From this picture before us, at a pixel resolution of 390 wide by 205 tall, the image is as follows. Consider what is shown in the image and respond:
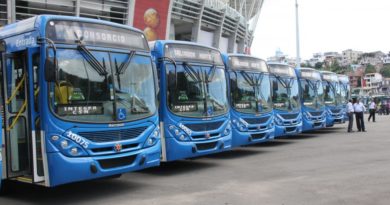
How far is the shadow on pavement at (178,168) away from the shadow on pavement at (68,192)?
1323 millimetres

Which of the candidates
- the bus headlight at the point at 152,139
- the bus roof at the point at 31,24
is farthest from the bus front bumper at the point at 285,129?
the bus roof at the point at 31,24

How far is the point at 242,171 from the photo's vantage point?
9883 mm

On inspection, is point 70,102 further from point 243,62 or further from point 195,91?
point 243,62

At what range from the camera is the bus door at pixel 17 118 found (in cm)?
718

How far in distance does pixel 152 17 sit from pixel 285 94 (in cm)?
1860

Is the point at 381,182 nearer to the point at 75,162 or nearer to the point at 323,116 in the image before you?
the point at 75,162

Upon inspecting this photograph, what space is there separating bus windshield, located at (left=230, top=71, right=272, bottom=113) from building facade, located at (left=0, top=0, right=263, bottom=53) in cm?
1382

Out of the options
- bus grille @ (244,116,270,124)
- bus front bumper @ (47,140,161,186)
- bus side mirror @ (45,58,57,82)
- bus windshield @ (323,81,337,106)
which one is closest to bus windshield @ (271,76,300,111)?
bus grille @ (244,116,270,124)

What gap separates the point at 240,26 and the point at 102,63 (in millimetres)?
39291

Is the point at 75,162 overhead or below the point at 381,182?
overhead

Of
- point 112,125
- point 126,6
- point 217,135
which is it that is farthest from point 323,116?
point 126,6

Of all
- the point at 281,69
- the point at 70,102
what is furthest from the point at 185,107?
the point at 281,69

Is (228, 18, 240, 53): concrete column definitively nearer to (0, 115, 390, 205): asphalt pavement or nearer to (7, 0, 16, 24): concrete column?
(7, 0, 16, 24): concrete column

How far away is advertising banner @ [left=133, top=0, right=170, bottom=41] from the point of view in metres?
30.8
